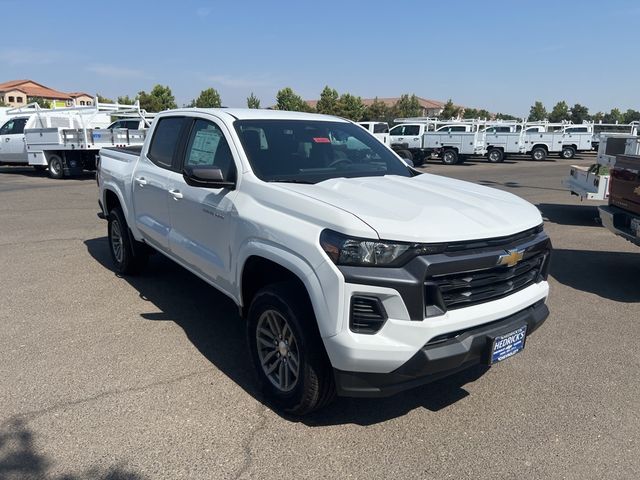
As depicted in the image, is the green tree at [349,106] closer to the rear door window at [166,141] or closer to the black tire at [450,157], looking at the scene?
the black tire at [450,157]

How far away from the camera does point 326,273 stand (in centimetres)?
273

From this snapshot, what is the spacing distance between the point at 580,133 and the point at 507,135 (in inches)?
203

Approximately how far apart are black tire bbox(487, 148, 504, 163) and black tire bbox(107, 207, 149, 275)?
2554cm

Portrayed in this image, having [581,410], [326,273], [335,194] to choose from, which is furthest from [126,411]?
[581,410]

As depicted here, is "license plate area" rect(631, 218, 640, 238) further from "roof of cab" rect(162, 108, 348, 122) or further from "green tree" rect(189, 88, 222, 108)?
"green tree" rect(189, 88, 222, 108)

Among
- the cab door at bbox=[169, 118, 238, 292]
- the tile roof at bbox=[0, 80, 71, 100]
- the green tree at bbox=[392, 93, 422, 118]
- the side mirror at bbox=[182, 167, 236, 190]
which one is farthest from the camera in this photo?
the tile roof at bbox=[0, 80, 71, 100]

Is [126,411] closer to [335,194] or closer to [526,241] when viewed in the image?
[335,194]

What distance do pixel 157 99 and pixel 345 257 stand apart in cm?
5967

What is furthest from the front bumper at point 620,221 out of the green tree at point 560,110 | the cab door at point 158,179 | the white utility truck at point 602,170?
the green tree at point 560,110

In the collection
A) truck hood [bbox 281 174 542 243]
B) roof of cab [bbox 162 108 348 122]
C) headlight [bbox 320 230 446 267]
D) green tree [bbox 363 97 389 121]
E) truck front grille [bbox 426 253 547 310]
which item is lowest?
truck front grille [bbox 426 253 547 310]

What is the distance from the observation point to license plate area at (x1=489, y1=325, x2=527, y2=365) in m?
2.92

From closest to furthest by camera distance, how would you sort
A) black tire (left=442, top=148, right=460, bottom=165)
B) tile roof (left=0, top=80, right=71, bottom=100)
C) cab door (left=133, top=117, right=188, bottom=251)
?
cab door (left=133, top=117, right=188, bottom=251) → black tire (left=442, top=148, right=460, bottom=165) → tile roof (left=0, top=80, right=71, bottom=100)

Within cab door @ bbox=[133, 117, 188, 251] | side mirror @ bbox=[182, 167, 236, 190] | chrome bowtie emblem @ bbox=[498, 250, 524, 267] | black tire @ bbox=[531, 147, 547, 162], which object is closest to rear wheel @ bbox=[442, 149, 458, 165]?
black tire @ bbox=[531, 147, 547, 162]

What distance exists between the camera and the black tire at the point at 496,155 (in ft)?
93.0
